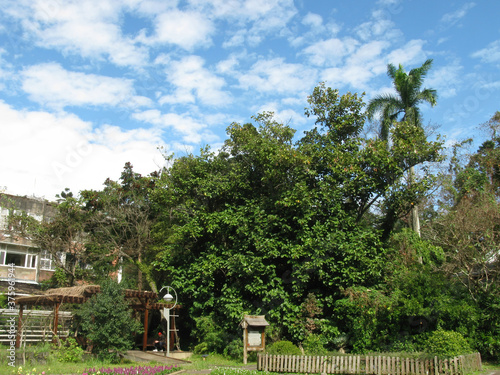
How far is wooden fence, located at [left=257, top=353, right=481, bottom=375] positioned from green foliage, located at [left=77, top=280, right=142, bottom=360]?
256 inches

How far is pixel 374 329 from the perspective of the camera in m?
20.1

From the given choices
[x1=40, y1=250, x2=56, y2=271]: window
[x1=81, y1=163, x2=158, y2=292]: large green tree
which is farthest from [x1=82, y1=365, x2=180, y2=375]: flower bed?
[x1=40, y1=250, x2=56, y2=271]: window

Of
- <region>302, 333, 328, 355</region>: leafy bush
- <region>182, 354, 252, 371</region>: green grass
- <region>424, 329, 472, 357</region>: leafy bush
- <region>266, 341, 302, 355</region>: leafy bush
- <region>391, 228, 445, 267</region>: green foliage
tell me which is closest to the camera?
<region>424, 329, 472, 357</region>: leafy bush

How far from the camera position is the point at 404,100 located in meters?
29.0

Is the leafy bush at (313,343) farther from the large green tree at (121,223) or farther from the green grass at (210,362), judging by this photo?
the large green tree at (121,223)

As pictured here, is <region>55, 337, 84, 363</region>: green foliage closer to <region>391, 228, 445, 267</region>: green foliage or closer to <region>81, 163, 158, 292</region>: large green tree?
<region>81, 163, 158, 292</region>: large green tree

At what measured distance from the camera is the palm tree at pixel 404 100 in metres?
28.6

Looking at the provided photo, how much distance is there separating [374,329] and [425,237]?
A: 31.7 ft

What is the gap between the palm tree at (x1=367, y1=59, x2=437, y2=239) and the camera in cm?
2858

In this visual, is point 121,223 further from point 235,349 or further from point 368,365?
point 368,365

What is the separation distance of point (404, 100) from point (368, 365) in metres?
19.5

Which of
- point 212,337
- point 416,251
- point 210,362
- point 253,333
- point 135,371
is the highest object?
point 416,251

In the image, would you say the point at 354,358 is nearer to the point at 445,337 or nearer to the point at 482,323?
the point at 445,337

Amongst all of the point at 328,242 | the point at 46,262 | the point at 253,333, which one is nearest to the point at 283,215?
the point at 328,242
